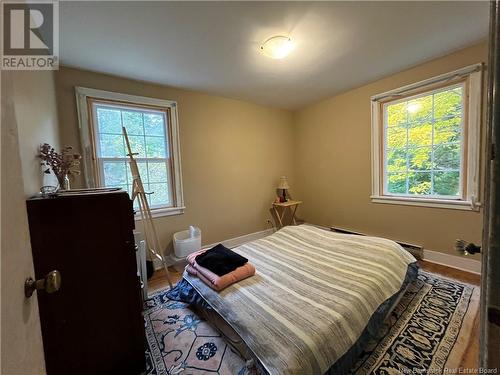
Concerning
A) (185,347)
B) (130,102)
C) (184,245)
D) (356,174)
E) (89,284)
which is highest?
(130,102)

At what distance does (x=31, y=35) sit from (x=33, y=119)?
61 centimetres

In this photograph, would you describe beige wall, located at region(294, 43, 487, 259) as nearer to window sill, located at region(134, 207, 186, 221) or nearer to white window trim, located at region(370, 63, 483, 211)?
white window trim, located at region(370, 63, 483, 211)

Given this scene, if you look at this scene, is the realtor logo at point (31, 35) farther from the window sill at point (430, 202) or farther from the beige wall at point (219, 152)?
the window sill at point (430, 202)

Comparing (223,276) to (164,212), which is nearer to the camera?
(223,276)

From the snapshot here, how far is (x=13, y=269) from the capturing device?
58 cm

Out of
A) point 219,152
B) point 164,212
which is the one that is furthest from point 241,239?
point 219,152

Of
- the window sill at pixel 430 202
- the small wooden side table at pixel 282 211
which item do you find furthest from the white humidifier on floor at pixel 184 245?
the window sill at pixel 430 202

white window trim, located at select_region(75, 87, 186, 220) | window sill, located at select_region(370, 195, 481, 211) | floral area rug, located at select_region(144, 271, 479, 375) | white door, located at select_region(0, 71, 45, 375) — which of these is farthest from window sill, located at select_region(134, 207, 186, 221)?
window sill, located at select_region(370, 195, 481, 211)

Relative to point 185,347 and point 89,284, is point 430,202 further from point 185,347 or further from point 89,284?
point 89,284

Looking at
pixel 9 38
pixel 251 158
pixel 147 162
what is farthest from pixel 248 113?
pixel 9 38

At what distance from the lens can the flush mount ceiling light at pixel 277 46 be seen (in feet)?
6.28

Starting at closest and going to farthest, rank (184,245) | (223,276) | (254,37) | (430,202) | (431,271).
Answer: (223,276) < (254,37) < (431,271) < (430,202) < (184,245)

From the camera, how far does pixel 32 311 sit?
694 millimetres

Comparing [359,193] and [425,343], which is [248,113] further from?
[425,343]
